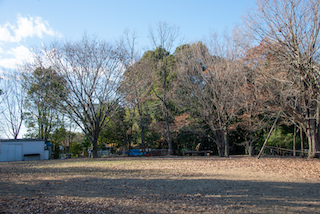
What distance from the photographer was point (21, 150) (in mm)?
21297

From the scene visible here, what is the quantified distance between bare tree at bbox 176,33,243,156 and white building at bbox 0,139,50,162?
1390cm

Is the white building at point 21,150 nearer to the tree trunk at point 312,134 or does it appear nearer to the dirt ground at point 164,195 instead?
the dirt ground at point 164,195

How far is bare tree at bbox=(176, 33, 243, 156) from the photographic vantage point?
17.5m

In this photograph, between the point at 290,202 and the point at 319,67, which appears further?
the point at 319,67

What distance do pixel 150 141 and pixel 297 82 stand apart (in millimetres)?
18630

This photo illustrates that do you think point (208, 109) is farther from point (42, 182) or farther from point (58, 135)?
point (58, 135)

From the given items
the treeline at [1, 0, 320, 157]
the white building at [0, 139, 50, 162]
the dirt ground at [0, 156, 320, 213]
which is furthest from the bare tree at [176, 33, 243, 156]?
the white building at [0, 139, 50, 162]

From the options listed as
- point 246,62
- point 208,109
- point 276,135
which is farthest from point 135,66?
point 276,135

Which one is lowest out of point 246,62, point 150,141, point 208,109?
point 150,141

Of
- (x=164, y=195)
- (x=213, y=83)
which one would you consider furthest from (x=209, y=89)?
(x=164, y=195)

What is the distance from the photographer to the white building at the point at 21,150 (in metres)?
20.8

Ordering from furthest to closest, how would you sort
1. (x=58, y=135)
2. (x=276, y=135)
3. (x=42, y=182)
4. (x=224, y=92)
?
(x=58, y=135)
(x=276, y=135)
(x=224, y=92)
(x=42, y=182)

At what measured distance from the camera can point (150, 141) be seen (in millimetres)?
28938

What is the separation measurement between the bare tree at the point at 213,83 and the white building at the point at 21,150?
1390 centimetres
